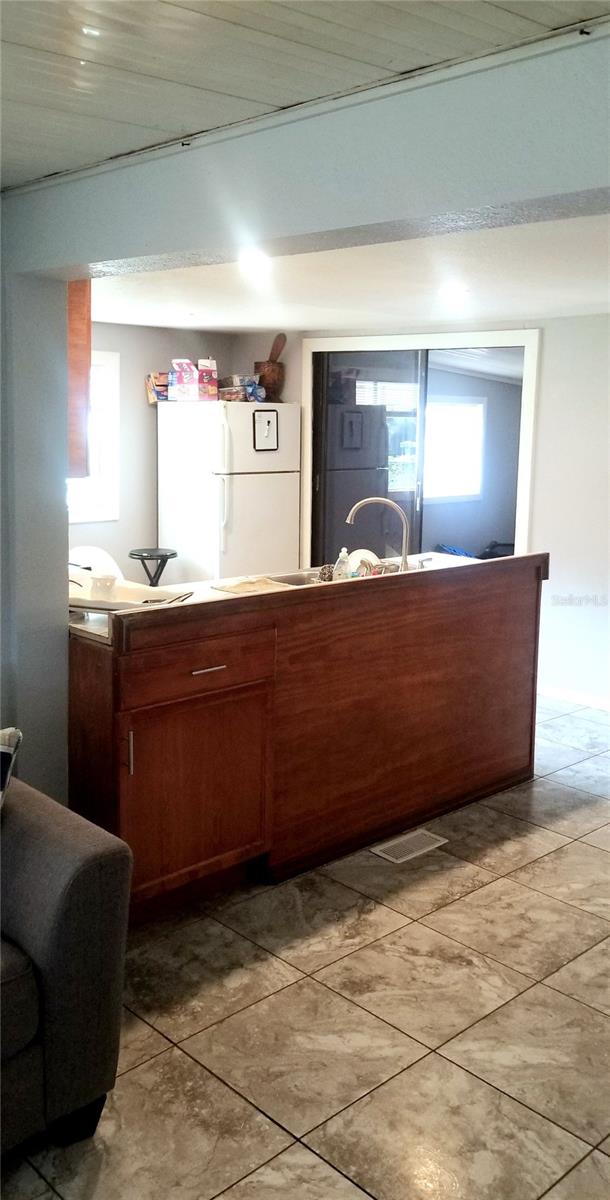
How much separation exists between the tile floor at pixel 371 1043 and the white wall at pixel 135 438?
352 cm

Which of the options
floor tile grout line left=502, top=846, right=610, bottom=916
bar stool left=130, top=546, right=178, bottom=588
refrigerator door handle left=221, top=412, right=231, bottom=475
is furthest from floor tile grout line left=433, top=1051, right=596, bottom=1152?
refrigerator door handle left=221, top=412, right=231, bottom=475

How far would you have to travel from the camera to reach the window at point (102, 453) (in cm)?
633

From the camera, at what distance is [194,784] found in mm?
3039

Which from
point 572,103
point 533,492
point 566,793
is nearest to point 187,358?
point 533,492

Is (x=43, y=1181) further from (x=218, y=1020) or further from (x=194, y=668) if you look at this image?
(x=194, y=668)

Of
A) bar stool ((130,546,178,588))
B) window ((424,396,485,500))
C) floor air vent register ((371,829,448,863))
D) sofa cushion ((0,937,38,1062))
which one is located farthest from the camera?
window ((424,396,485,500))

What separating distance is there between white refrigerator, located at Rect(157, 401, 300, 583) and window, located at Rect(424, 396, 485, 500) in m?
0.87

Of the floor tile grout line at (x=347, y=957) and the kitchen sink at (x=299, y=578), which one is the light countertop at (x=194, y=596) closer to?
the kitchen sink at (x=299, y=578)

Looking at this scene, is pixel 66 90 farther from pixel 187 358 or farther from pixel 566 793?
pixel 187 358

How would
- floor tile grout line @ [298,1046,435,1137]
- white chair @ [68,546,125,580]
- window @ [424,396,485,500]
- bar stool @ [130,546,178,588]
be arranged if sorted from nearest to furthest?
floor tile grout line @ [298,1046,435,1137] < white chair @ [68,546,125,580] < bar stool @ [130,546,178,588] < window @ [424,396,485,500]

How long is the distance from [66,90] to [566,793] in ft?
11.0

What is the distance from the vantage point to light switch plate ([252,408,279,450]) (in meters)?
6.40

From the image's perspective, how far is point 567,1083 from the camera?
2.36m

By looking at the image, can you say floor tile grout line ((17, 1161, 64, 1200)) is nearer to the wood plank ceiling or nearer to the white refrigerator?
the wood plank ceiling
